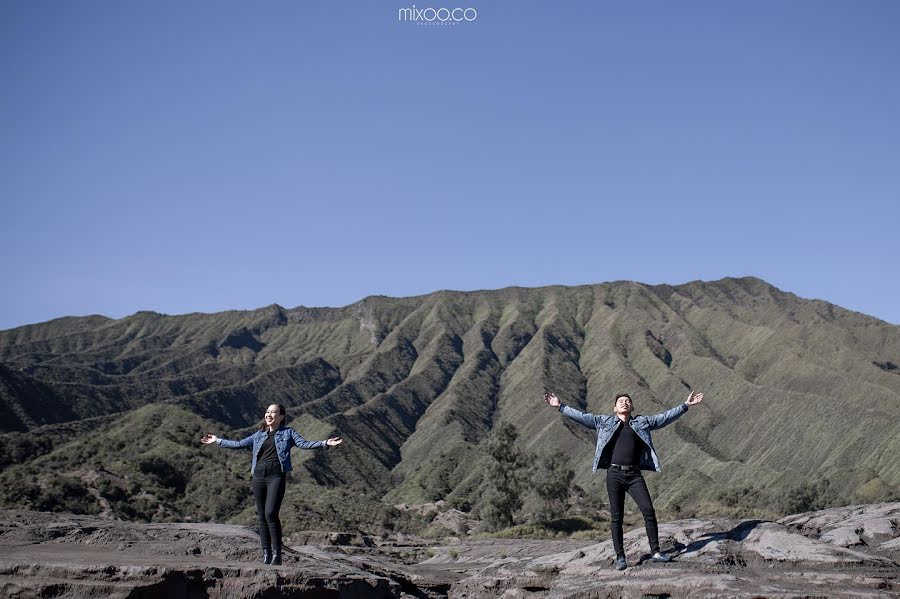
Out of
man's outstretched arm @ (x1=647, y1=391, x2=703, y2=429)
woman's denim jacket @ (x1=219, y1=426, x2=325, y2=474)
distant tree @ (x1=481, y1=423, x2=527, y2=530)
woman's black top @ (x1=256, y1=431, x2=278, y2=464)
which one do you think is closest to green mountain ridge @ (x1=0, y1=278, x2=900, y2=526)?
distant tree @ (x1=481, y1=423, x2=527, y2=530)

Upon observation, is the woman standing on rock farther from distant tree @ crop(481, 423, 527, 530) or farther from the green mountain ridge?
distant tree @ crop(481, 423, 527, 530)

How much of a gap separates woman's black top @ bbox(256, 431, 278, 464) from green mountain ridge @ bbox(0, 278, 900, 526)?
38.1m

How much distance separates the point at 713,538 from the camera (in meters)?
11.5

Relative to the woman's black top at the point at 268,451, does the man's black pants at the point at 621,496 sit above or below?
below

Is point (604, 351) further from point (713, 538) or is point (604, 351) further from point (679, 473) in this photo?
point (713, 538)

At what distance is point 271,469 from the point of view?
11.5 metres

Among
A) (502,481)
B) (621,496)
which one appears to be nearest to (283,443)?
(621,496)

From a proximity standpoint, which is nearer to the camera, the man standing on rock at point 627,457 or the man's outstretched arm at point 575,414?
the man standing on rock at point 627,457

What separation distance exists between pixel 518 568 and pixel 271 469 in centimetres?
408

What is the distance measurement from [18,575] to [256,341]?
18767 cm

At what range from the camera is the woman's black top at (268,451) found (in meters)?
11.6

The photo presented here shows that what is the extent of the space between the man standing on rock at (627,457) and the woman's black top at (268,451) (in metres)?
4.03

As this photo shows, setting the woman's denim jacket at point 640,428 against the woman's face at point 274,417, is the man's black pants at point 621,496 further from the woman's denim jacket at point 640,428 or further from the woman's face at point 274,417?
the woman's face at point 274,417

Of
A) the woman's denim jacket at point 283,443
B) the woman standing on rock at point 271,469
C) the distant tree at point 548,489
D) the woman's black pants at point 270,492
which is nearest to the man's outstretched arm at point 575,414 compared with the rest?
the woman standing on rock at point 271,469
